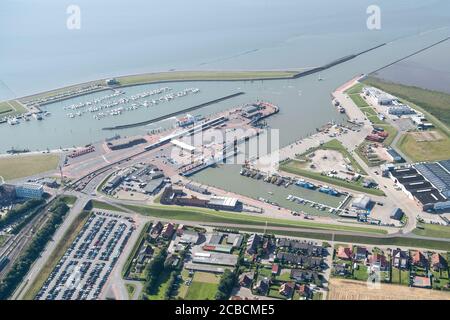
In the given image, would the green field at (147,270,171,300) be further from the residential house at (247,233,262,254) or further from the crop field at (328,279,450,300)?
the crop field at (328,279,450,300)

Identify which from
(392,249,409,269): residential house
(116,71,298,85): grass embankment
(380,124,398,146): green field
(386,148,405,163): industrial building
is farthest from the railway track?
(116,71,298,85): grass embankment

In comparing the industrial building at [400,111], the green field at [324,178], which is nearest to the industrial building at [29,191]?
the green field at [324,178]

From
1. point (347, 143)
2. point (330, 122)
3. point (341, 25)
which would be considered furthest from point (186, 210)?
point (341, 25)

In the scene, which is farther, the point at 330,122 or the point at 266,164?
the point at 330,122

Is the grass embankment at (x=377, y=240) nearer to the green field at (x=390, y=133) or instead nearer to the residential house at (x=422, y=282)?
the residential house at (x=422, y=282)
